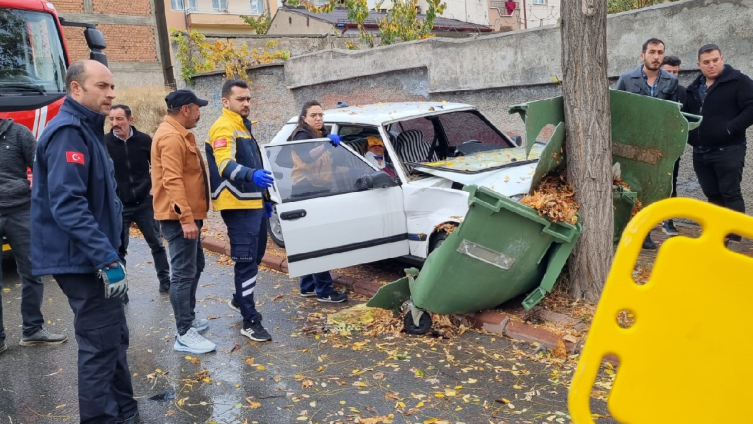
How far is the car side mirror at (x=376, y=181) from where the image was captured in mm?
5840

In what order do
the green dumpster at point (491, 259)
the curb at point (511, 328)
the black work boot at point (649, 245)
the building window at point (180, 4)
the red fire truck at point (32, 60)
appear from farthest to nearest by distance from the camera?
1. the building window at point (180, 4)
2. the red fire truck at point (32, 60)
3. the black work boot at point (649, 245)
4. the curb at point (511, 328)
5. the green dumpster at point (491, 259)

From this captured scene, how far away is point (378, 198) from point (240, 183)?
1.53 meters

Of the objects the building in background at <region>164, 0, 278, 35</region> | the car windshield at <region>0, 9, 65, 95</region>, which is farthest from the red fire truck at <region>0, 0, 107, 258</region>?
the building in background at <region>164, 0, 278, 35</region>

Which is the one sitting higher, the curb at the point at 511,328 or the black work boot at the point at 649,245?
the black work boot at the point at 649,245

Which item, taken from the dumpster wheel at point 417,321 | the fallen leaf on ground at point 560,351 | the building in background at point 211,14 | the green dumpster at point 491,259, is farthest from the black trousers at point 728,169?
the building in background at point 211,14

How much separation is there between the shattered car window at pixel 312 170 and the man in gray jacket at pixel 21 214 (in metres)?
2.04

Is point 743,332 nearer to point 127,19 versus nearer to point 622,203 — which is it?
point 622,203

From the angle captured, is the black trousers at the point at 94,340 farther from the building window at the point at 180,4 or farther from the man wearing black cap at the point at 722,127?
the building window at the point at 180,4

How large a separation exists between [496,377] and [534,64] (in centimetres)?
545

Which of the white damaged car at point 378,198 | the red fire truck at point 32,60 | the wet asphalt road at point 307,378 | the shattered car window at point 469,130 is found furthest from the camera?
the red fire truck at point 32,60

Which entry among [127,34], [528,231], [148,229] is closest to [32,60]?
[148,229]

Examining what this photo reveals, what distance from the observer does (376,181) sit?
5836 mm

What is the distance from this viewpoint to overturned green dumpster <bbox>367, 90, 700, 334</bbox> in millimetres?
4508

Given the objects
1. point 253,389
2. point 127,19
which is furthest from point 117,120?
point 127,19
